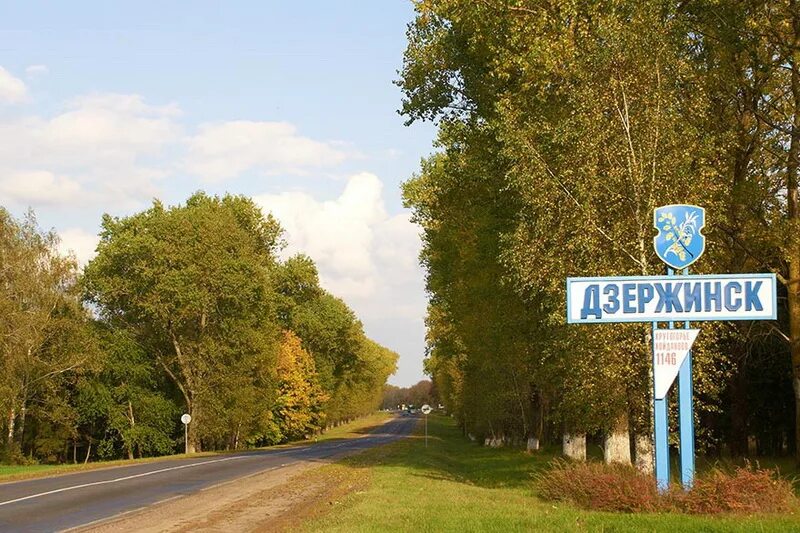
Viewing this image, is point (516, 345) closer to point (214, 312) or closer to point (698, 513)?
point (698, 513)

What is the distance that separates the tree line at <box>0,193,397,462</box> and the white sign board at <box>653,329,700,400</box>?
3982 centimetres

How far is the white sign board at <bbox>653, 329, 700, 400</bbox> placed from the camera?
54.7 ft

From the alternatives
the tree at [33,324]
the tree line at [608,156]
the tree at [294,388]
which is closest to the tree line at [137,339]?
the tree at [33,324]

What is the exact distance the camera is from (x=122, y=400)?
62.8m

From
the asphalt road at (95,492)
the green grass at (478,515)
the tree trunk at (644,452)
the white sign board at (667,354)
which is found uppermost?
the white sign board at (667,354)

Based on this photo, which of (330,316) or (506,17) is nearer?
(506,17)

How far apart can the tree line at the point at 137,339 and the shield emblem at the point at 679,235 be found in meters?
39.9

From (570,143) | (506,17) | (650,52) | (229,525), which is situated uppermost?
(506,17)

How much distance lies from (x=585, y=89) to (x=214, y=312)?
4202 centimetres

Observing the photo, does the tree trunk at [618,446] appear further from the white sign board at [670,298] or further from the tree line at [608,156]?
the white sign board at [670,298]

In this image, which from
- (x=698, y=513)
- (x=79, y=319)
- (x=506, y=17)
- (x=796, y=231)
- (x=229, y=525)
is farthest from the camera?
(x=79, y=319)

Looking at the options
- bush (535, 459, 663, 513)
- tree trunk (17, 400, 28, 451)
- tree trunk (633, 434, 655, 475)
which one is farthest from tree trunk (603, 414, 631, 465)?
tree trunk (17, 400, 28, 451)

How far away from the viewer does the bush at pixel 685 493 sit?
1502cm

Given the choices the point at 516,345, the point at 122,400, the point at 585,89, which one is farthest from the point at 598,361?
the point at 122,400
